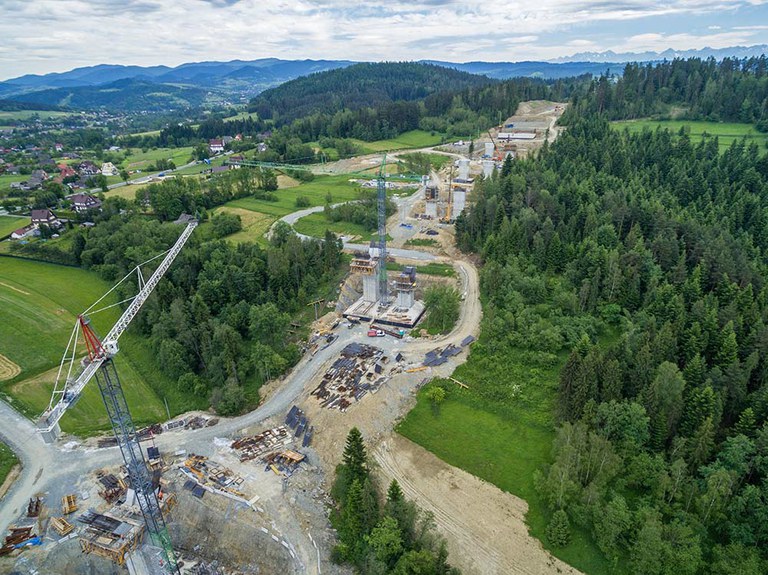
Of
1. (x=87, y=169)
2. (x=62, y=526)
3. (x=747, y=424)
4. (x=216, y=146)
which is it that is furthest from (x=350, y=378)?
(x=216, y=146)

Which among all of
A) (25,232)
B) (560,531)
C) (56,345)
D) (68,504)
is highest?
(25,232)

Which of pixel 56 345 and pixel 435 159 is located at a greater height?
pixel 435 159

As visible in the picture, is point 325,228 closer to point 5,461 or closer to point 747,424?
point 5,461

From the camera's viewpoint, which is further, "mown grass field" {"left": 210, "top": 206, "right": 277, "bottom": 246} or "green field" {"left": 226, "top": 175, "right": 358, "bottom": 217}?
"green field" {"left": 226, "top": 175, "right": 358, "bottom": 217}

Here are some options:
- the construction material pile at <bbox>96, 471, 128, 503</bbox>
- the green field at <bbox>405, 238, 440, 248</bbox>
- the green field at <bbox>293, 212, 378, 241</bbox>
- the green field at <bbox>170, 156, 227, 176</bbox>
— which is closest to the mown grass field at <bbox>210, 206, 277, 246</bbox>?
the green field at <bbox>293, 212, 378, 241</bbox>

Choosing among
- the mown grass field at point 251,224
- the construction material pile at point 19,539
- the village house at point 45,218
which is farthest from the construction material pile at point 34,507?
the village house at point 45,218

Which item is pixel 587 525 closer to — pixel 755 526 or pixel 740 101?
pixel 755 526

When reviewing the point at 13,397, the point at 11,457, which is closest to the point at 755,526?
the point at 11,457

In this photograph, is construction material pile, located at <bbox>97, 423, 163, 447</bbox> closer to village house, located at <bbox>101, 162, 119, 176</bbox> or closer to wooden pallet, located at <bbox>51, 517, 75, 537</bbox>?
wooden pallet, located at <bbox>51, 517, 75, 537</bbox>
